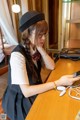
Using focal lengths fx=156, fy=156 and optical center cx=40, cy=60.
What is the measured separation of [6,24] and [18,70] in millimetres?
2096

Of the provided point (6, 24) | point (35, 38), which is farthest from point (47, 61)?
point (6, 24)

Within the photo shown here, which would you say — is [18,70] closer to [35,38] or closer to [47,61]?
[35,38]

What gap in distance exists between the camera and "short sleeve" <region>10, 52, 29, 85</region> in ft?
3.25

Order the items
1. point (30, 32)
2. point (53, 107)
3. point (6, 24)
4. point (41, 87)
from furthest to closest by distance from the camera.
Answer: point (6, 24) < point (30, 32) < point (41, 87) < point (53, 107)

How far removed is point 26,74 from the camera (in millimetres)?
1030

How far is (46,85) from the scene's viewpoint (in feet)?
3.26

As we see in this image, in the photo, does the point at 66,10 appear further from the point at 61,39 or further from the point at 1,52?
the point at 1,52

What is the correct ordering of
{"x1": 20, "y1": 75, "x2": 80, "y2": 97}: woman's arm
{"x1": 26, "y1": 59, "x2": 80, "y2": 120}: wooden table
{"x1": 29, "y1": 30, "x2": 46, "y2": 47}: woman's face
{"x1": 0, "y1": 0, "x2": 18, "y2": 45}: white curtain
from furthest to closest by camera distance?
{"x1": 0, "y1": 0, "x2": 18, "y2": 45}: white curtain < {"x1": 29, "y1": 30, "x2": 46, "y2": 47}: woman's face < {"x1": 20, "y1": 75, "x2": 80, "y2": 97}: woman's arm < {"x1": 26, "y1": 59, "x2": 80, "y2": 120}: wooden table

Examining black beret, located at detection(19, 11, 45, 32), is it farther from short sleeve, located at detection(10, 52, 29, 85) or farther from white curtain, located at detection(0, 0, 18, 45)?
white curtain, located at detection(0, 0, 18, 45)

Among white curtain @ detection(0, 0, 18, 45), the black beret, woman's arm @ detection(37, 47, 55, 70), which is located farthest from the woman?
white curtain @ detection(0, 0, 18, 45)

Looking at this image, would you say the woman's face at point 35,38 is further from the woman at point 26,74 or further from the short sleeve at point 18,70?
the short sleeve at point 18,70

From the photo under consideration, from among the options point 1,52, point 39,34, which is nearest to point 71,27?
point 1,52

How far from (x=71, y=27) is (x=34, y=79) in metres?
2.39

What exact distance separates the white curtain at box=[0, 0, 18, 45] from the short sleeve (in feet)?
6.55
